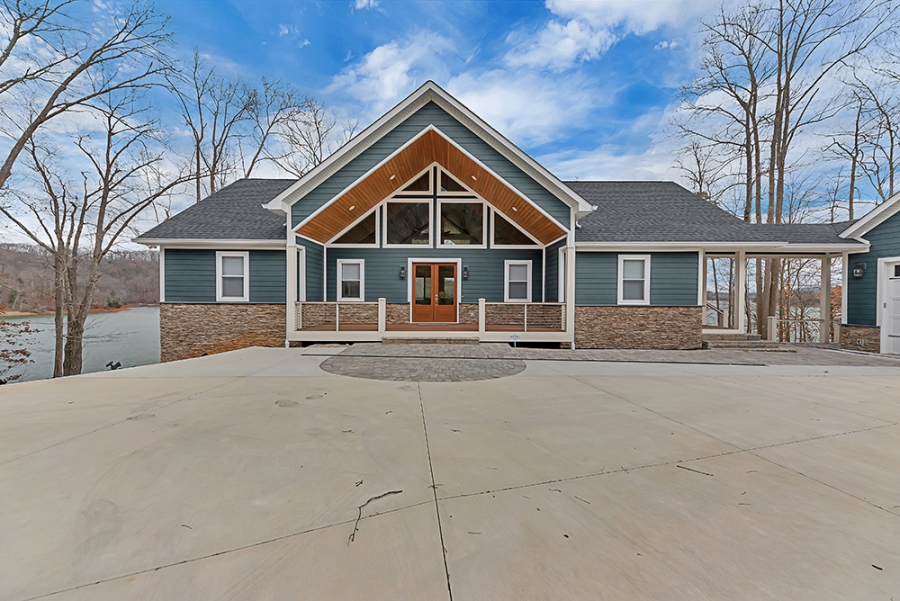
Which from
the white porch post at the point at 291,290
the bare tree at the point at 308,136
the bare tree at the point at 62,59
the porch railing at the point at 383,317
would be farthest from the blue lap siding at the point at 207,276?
the bare tree at the point at 308,136

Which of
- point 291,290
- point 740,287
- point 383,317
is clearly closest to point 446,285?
point 383,317

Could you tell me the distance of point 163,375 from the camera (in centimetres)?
573

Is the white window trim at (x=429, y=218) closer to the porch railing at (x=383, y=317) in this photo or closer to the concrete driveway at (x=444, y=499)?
the porch railing at (x=383, y=317)

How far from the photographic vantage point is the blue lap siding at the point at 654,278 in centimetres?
1002

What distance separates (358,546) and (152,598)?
2.74 feet

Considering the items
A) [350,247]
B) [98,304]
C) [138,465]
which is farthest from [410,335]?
[98,304]

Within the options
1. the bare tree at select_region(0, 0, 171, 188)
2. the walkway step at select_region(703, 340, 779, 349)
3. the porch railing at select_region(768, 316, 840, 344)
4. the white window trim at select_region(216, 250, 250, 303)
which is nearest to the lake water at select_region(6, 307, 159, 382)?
the white window trim at select_region(216, 250, 250, 303)

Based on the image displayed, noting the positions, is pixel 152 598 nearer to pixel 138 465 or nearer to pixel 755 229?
pixel 138 465

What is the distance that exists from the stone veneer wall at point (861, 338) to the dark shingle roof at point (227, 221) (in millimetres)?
16590

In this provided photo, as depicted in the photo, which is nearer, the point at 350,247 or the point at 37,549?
the point at 37,549

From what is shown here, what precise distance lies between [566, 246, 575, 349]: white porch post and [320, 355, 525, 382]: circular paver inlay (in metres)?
3.00

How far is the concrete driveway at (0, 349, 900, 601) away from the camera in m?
1.55

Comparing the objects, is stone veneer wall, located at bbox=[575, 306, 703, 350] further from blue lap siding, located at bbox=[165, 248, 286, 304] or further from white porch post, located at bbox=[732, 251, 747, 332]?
blue lap siding, located at bbox=[165, 248, 286, 304]

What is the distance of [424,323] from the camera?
11109mm
